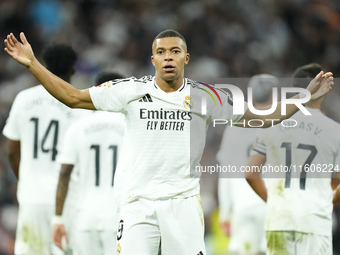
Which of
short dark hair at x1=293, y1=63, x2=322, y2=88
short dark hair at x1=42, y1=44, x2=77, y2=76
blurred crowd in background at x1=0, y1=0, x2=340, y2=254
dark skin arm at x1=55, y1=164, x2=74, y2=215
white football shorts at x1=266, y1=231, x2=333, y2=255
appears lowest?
white football shorts at x1=266, y1=231, x2=333, y2=255

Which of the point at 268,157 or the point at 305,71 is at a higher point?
the point at 305,71

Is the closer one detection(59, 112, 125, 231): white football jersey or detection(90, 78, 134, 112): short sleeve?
detection(90, 78, 134, 112): short sleeve

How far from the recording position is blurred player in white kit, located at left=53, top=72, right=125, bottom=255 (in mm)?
5895

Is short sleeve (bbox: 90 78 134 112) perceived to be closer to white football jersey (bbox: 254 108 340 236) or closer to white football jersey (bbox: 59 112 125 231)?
white football jersey (bbox: 59 112 125 231)

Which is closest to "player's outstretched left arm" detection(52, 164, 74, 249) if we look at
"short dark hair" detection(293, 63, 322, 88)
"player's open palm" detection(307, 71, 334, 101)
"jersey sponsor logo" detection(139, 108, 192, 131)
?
"jersey sponsor logo" detection(139, 108, 192, 131)

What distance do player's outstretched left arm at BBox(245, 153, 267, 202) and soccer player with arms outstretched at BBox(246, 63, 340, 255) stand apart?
158mm

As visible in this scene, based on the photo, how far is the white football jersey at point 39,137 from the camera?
643 centimetres

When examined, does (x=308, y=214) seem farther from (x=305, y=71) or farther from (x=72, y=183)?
(x=72, y=183)

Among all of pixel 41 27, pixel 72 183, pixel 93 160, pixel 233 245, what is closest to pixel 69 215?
pixel 72 183

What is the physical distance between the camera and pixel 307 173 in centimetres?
534

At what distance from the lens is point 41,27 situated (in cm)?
1305

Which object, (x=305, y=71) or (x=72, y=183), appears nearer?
(x=305, y=71)

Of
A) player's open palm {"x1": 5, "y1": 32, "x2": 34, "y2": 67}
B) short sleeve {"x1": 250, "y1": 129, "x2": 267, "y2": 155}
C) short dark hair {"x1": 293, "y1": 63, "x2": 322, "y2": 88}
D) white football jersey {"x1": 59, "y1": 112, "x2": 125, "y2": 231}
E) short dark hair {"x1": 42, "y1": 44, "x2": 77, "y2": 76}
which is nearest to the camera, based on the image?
player's open palm {"x1": 5, "y1": 32, "x2": 34, "y2": 67}

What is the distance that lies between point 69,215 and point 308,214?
2.66 m
